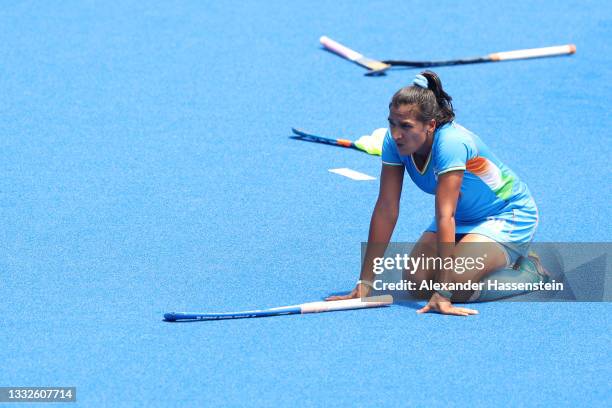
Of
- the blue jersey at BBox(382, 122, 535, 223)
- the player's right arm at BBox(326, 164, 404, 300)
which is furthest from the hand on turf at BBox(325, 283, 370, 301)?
the blue jersey at BBox(382, 122, 535, 223)

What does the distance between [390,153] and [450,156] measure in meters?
0.37

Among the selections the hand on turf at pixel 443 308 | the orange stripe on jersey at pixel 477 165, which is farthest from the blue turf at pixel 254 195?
the orange stripe on jersey at pixel 477 165

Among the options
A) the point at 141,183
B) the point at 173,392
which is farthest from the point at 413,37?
the point at 173,392

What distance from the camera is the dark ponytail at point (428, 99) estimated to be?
515 cm

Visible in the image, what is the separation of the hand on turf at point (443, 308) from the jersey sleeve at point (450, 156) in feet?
2.05

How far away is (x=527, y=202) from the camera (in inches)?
224

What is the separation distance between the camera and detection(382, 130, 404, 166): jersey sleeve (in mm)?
5414

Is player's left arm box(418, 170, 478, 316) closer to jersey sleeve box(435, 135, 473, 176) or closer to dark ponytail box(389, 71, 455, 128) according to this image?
jersey sleeve box(435, 135, 473, 176)

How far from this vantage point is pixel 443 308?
17.6 feet

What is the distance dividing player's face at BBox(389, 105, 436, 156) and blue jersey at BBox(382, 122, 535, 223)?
8 cm

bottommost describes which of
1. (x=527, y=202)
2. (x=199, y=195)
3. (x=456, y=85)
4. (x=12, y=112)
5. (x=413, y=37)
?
(x=527, y=202)

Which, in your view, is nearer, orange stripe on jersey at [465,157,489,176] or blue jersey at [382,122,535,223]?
blue jersey at [382,122,535,223]

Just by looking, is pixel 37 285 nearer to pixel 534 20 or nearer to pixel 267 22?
pixel 267 22

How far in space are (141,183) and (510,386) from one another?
135 inches
